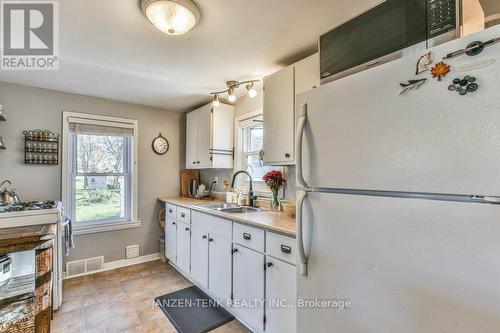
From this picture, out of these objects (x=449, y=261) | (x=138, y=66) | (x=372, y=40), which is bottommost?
(x=449, y=261)

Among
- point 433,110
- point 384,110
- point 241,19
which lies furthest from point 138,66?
point 433,110

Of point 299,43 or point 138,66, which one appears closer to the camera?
point 299,43

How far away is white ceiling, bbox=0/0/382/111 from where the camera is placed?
4.83 ft

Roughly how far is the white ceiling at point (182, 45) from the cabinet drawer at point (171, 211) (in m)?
1.54

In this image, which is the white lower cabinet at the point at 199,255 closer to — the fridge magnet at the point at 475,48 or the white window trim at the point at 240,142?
the white window trim at the point at 240,142

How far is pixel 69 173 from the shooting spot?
2957mm

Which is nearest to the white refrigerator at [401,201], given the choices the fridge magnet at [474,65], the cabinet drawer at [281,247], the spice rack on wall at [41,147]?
the fridge magnet at [474,65]

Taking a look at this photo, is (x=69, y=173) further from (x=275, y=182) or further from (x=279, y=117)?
(x=279, y=117)

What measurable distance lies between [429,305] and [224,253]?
1653 mm

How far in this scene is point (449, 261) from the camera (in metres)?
0.77

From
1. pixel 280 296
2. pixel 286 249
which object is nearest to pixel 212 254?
pixel 280 296

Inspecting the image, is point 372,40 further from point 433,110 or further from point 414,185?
point 414,185

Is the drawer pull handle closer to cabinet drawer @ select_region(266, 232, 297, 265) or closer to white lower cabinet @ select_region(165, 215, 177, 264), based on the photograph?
cabinet drawer @ select_region(266, 232, 297, 265)

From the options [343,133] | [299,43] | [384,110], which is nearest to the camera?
[384,110]
